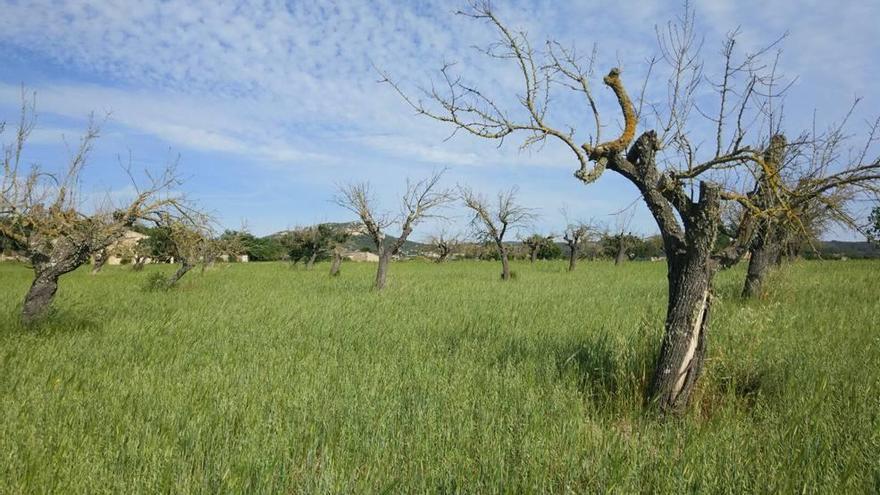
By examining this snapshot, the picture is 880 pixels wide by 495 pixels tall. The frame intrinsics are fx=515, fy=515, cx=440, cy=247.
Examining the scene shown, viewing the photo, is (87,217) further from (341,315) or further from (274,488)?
(274,488)

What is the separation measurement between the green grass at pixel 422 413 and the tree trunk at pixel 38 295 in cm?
38

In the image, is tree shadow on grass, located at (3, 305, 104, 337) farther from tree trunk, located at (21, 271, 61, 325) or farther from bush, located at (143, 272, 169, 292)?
bush, located at (143, 272, 169, 292)

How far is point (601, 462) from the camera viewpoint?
3.38m

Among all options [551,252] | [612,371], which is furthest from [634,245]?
[612,371]

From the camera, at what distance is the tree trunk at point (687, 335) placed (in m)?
4.62

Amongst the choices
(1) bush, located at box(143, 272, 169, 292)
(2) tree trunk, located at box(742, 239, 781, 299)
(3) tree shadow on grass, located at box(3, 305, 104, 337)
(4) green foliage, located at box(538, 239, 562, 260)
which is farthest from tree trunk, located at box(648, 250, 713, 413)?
(4) green foliage, located at box(538, 239, 562, 260)

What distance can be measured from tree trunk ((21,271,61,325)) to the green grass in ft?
1.25

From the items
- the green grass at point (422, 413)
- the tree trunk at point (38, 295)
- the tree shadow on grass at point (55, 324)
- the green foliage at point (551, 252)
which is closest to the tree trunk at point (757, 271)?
the green grass at point (422, 413)

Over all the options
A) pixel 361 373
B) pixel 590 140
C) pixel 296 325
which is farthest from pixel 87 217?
pixel 590 140

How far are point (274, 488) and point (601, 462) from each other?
2076 millimetres

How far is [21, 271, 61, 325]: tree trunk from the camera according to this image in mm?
8773

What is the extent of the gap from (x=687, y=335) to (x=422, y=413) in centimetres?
247

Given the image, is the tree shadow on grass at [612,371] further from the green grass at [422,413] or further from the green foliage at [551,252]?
the green foliage at [551,252]

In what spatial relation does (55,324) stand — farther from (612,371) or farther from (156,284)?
(156,284)
